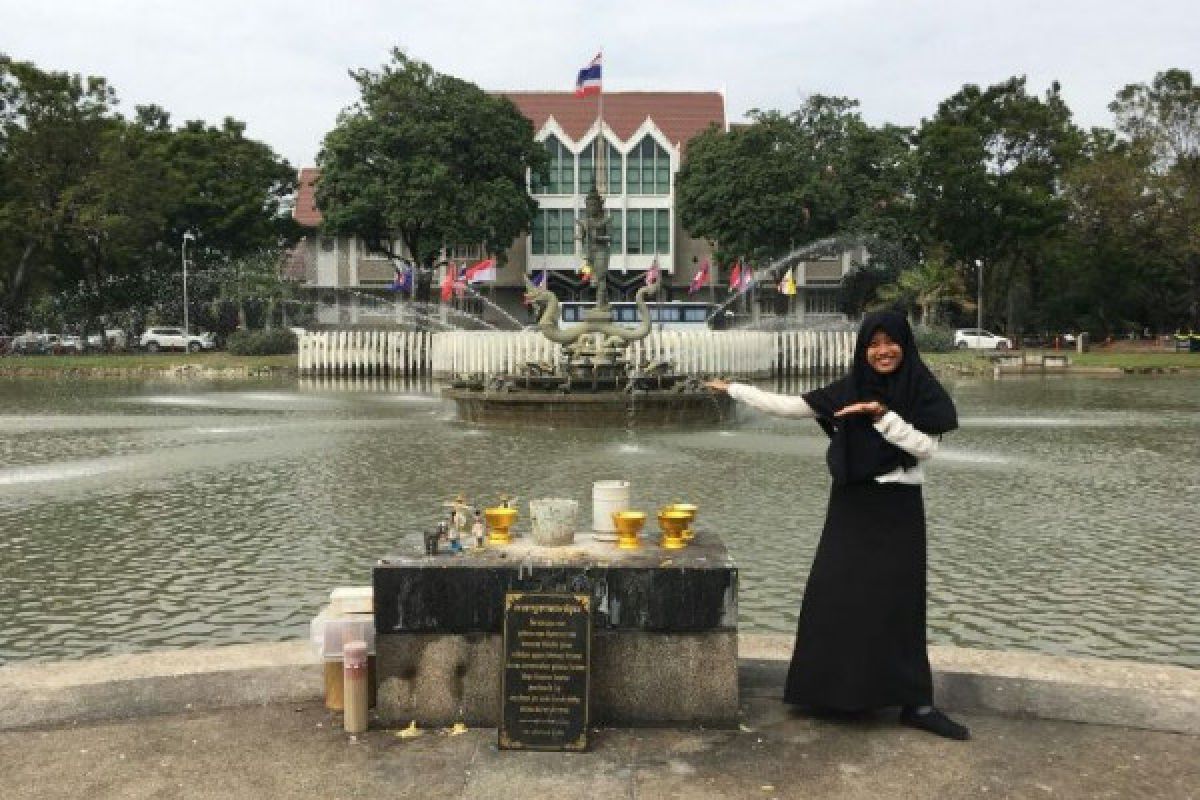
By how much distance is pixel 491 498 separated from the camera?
40.5 ft

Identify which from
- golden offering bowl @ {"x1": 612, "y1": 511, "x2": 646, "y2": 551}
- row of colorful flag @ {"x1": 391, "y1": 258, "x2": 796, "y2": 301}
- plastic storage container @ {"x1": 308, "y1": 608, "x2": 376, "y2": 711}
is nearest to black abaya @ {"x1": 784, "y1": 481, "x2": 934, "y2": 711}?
golden offering bowl @ {"x1": 612, "y1": 511, "x2": 646, "y2": 551}

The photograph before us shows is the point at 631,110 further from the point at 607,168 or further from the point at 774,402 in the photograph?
the point at 774,402

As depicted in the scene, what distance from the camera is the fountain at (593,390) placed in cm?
2033

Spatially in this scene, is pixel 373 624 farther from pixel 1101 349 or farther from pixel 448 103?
pixel 1101 349

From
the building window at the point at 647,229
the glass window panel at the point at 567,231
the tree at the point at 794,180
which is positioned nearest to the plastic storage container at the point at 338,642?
the tree at the point at 794,180

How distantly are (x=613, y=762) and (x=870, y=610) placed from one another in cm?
132

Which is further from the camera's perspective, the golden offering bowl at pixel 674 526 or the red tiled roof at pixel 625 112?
the red tiled roof at pixel 625 112

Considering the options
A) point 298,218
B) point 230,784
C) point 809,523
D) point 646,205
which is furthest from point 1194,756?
point 298,218

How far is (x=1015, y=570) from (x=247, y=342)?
4559cm

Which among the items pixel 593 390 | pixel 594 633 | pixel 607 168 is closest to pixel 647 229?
pixel 607 168

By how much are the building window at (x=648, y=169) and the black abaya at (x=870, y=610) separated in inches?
2379

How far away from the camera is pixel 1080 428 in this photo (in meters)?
20.7

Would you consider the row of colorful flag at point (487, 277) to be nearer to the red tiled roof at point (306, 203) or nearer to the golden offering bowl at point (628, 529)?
the red tiled roof at point (306, 203)

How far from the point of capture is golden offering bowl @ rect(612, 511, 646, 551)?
506 centimetres
